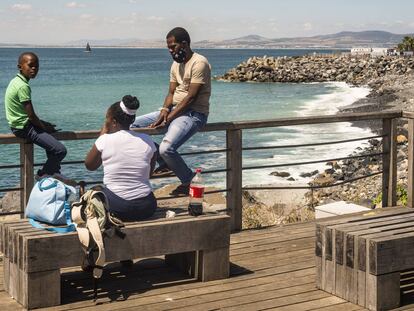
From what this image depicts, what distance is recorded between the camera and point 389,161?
9492 mm

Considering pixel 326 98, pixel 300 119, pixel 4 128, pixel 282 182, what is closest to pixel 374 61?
pixel 326 98

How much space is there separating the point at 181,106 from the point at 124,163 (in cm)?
148

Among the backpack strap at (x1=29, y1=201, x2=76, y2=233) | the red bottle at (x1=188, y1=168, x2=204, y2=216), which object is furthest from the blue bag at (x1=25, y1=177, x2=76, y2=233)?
the red bottle at (x1=188, y1=168, x2=204, y2=216)

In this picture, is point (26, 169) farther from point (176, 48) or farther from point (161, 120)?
point (176, 48)

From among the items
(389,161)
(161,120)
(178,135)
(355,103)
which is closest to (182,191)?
(178,135)

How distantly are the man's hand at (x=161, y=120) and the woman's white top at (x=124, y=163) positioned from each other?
1.33m

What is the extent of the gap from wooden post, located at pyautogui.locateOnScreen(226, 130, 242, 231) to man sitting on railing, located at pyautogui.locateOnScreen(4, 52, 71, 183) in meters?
1.89

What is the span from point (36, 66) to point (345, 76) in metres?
78.9

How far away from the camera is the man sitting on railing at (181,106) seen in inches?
289

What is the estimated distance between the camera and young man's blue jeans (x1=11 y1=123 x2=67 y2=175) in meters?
6.86

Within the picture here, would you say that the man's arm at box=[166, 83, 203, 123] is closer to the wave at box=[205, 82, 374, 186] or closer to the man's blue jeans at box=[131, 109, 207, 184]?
the man's blue jeans at box=[131, 109, 207, 184]

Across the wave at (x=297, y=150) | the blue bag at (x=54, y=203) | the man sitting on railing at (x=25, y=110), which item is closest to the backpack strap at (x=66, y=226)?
the blue bag at (x=54, y=203)

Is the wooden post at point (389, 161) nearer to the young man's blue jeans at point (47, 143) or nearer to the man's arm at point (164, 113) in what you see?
the man's arm at point (164, 113)

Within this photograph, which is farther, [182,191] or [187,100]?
[182,191]
